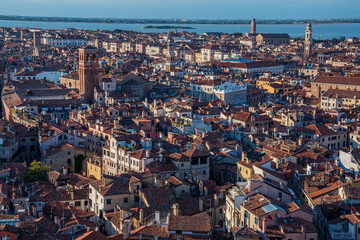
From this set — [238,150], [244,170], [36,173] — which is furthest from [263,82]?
[36,173]

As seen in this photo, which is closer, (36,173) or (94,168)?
(36,173)

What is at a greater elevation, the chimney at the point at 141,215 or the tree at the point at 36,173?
the chimney at the point at 141,215

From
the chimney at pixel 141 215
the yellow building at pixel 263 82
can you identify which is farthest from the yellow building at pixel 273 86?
the chimney at pixel 141 215

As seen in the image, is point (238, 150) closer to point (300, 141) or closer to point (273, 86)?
point (300, 141)

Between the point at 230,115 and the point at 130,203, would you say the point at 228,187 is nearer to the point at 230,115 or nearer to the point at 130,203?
the point at 130,203

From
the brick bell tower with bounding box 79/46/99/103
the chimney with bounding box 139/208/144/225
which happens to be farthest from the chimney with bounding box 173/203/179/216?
the brick bell tower with bounding box 79/46/99/103

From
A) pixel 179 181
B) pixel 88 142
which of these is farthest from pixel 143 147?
pixel 88 142

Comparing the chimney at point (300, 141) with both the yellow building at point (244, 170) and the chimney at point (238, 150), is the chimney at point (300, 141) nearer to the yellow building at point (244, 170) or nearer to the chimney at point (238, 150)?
the chimney at point (238, 150)
